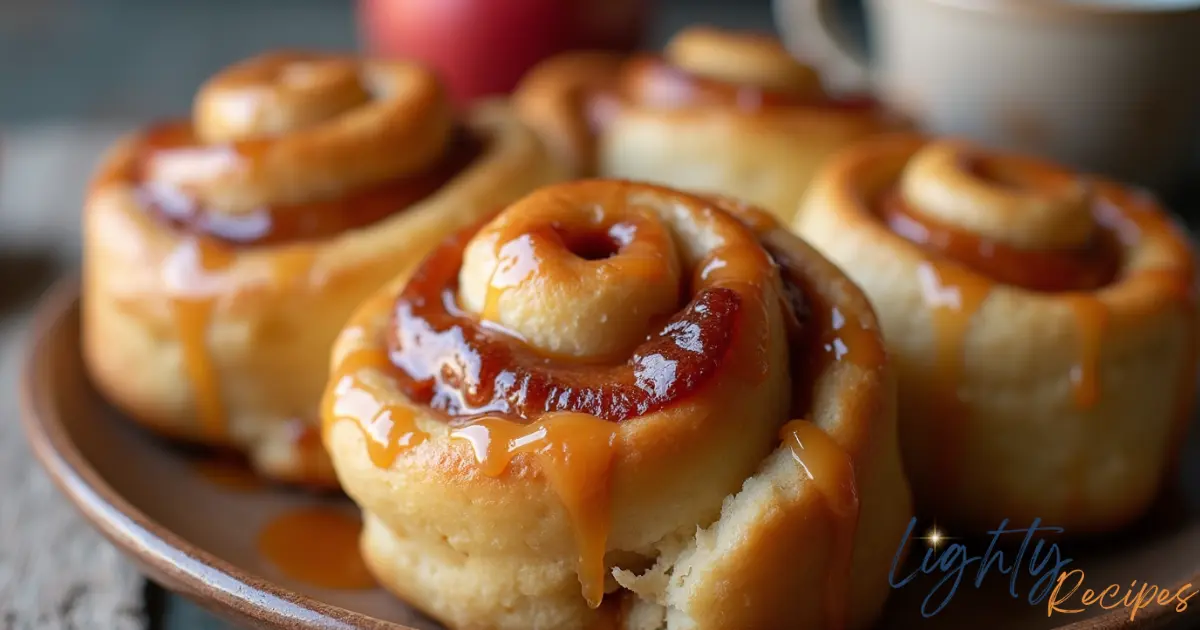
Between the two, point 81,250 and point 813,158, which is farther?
point 81,250

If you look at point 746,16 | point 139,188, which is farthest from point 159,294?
point 746,16

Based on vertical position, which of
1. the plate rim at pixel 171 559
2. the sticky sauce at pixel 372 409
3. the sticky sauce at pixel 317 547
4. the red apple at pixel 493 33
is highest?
the sticky sauce at pixel 372 409

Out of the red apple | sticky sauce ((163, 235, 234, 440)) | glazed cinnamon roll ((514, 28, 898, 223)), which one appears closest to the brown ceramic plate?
sticky sauce ((163, 235, 234, 440))

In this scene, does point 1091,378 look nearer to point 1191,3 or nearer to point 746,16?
point 1191,3

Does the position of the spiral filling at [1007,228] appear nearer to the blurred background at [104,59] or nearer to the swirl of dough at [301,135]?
the swirl of dough at [301,135]

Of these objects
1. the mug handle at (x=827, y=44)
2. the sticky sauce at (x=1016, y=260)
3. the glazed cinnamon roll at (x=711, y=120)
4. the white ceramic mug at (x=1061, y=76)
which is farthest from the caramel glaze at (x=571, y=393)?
the mug handle at (x=827, y=44)

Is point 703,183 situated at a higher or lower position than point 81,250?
higher

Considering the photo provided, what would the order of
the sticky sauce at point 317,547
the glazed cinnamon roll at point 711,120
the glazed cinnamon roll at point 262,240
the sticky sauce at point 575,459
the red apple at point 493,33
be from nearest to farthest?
the sticky sauce at point 575,459
the sticky sauce at point 317,547
the glazed cinnamon roll at point 262,240
the glazed cinnamon roll at point 711,120
the red apple at point 493,33
